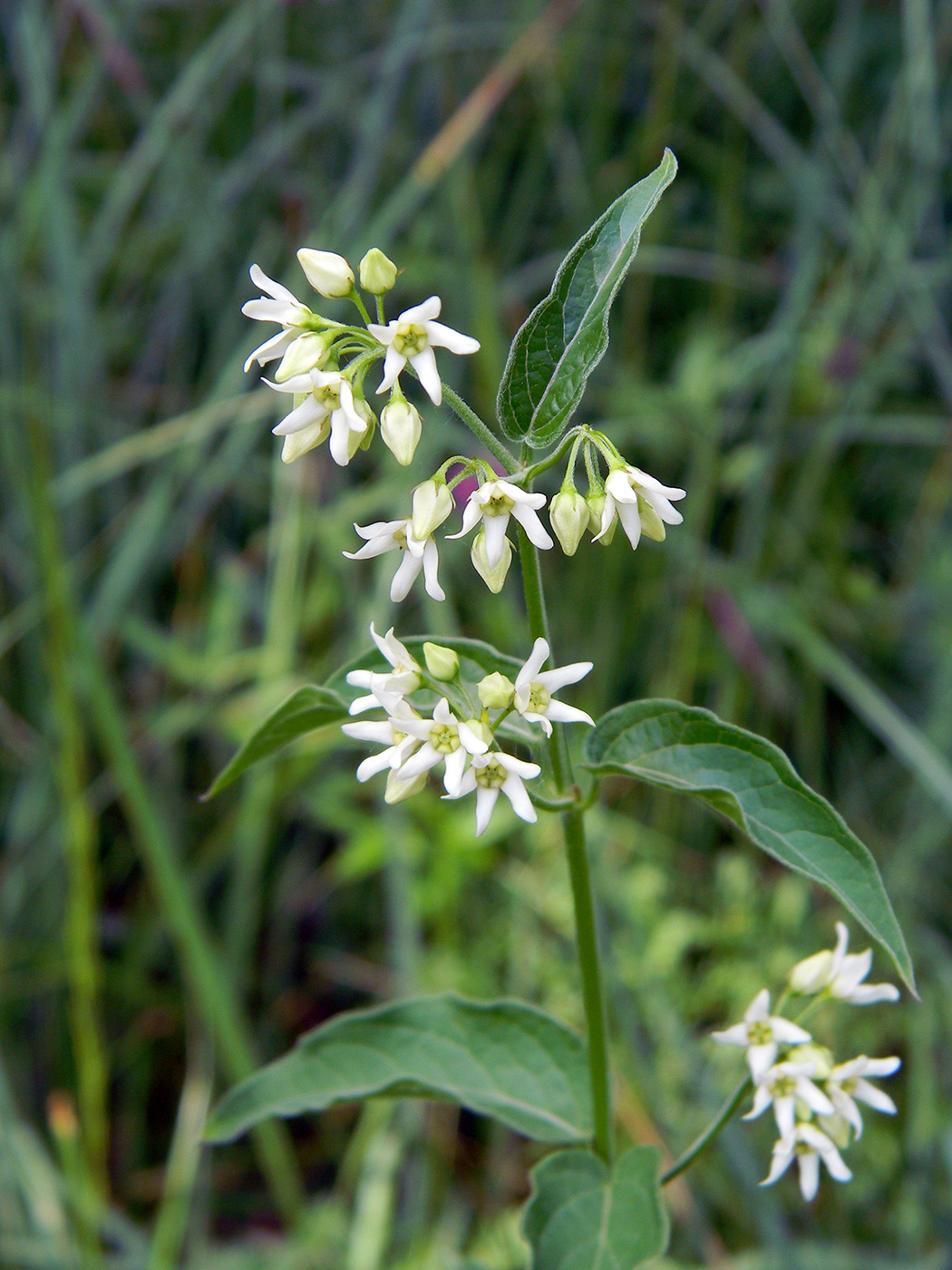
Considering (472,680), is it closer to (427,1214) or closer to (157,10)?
(427,1214)

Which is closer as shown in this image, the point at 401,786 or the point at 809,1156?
the point at 401,786

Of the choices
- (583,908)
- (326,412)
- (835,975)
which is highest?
(326,412)

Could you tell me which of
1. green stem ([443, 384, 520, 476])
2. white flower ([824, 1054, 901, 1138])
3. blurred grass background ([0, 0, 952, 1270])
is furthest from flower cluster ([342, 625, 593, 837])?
blurred grass background ([0, 0, 952, 1270])

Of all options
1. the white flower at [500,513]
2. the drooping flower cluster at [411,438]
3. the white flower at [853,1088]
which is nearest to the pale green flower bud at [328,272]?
the drooping flower cluster at [411,438]

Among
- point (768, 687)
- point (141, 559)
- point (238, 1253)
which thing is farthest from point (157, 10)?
point (238, 1253)

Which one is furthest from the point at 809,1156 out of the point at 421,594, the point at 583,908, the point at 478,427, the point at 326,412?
the point at 421,594

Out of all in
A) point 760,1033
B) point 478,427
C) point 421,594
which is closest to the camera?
point 478,427

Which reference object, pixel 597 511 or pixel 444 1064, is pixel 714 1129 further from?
pixel 597 511

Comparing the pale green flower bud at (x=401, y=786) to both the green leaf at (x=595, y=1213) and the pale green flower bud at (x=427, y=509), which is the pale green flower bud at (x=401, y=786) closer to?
the pale green flower bud at (x=427, y=509)
